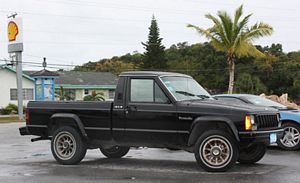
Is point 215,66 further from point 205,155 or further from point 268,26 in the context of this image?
point 205,155

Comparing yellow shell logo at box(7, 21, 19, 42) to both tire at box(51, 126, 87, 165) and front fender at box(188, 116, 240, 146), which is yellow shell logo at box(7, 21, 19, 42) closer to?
tire at box(51, 126, 87, 165)

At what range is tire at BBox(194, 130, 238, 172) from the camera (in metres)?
Answer: 8.11

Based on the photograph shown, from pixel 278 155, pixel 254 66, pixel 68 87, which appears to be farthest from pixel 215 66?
pixel 278 155

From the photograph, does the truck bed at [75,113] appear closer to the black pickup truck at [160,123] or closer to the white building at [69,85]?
the black pickup truck at [160,123]

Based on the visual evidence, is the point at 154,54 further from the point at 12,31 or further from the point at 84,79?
the point at 12,31

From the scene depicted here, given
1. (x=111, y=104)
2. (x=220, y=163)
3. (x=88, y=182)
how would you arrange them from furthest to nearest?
(x=111, y=104) → (x=220, y=163) → (x=88, y=182)

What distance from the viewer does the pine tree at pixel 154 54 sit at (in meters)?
63.2

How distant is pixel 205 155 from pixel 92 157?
349cm

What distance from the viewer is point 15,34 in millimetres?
39250

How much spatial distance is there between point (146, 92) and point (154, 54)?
54806 mm

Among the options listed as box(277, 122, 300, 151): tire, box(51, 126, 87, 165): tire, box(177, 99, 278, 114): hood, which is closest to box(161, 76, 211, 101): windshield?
box(177, 99, 278, 114): hood

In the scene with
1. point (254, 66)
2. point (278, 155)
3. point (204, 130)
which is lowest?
point (278, 155)

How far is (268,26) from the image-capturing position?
28953mm

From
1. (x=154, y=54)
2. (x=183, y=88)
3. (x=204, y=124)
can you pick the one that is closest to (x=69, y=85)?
(x=154, y=54)
